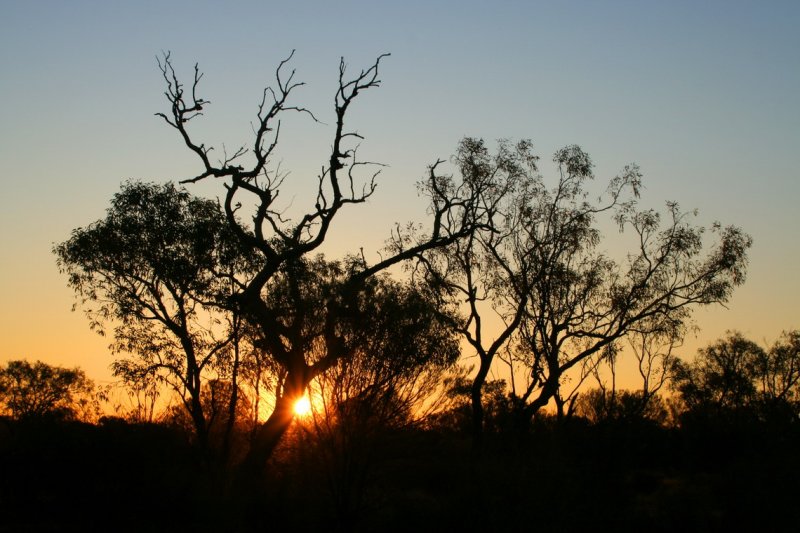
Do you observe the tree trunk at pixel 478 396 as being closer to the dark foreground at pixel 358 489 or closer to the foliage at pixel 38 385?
the dark foreground at pixel 358 489

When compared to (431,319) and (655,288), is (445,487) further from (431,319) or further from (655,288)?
(655,288)

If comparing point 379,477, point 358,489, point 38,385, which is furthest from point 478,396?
point 38,385

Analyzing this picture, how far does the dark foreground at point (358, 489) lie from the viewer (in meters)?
26.3

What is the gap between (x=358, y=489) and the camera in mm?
26188

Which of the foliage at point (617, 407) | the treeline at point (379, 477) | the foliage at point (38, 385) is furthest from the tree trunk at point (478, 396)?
the foliage at point (38, 385)

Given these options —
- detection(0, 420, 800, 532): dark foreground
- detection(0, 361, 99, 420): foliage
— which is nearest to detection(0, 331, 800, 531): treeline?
detection(0, 420, 800, 532): dark foreground

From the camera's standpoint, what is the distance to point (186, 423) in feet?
116

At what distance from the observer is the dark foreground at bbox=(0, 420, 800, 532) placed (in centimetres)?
2632

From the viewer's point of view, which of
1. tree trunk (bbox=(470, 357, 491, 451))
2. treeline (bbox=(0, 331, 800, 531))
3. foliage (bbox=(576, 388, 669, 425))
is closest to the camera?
treeline (bbox=(0, 331, 800, 531))

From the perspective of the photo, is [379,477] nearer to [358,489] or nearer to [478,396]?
[358,489]

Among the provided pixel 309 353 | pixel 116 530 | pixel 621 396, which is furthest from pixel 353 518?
pixel 621 396

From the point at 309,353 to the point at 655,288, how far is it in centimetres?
1885

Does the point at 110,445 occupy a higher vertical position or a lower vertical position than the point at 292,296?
lower

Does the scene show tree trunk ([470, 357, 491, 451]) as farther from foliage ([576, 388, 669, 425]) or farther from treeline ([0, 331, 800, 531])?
foliage ([576, 388, 669, 425])
